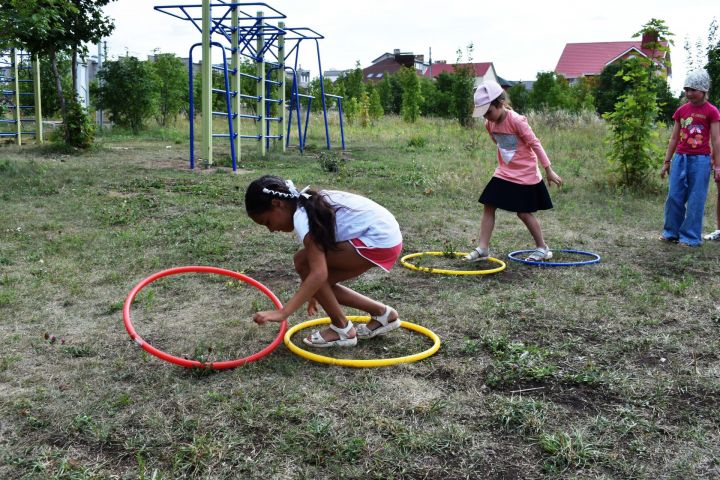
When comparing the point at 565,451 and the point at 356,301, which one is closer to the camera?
the point at 565,451

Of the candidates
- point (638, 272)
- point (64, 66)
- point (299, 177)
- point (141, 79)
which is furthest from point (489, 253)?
point (64, 66)

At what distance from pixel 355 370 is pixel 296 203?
3.09ft

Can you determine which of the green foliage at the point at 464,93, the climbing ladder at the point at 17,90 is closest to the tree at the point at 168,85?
the climbing ladder at the point at 17,90

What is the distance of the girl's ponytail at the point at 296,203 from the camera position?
3.23m

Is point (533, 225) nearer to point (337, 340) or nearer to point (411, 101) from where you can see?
point (337, 340)

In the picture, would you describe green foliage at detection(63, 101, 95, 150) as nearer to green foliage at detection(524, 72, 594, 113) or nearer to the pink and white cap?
the pink and white cap

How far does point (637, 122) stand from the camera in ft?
31.3

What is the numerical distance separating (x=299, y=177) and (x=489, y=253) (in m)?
4.76

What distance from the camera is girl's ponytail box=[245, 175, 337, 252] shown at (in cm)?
323

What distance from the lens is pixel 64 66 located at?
66.3 feet

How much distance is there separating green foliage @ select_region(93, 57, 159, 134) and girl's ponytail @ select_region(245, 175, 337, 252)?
16120 millimetres

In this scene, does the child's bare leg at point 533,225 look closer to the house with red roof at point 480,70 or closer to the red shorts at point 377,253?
the red shorts at point 377,253

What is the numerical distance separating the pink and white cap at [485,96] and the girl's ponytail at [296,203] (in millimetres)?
2539

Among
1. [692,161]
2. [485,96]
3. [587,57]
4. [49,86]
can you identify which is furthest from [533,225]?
[587,57]
